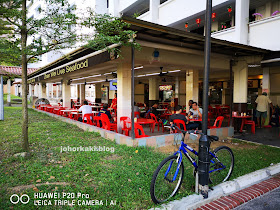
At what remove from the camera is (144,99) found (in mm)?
23375

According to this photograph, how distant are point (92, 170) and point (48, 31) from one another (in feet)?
11.7

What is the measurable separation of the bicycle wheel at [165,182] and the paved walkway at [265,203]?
40.5 inches

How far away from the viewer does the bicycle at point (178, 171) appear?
3.10 meters

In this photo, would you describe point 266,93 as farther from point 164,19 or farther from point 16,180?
point 16,180

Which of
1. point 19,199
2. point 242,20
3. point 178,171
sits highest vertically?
point 242,20

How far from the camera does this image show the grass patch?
10.8ft

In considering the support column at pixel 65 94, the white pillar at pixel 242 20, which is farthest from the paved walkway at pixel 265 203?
the support column at pixel 65 94

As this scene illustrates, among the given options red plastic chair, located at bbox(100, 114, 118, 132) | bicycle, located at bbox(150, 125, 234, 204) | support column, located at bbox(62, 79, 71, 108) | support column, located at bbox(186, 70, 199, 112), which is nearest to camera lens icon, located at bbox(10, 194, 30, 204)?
bicycle, located at bbox(150, 125, 234, 204)

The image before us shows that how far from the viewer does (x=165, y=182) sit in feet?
10.7

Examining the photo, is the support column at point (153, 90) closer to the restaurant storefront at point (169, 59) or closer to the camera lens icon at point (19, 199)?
the restaurant storefront at point (169, 59)

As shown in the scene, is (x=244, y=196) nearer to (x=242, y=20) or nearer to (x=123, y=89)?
(x=123, y=89)

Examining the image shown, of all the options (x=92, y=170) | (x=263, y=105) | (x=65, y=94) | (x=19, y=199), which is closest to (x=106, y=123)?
(x=92, y=170)

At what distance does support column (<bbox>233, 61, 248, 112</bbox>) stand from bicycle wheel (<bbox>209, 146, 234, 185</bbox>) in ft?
20.1

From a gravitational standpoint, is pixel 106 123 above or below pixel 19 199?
above
